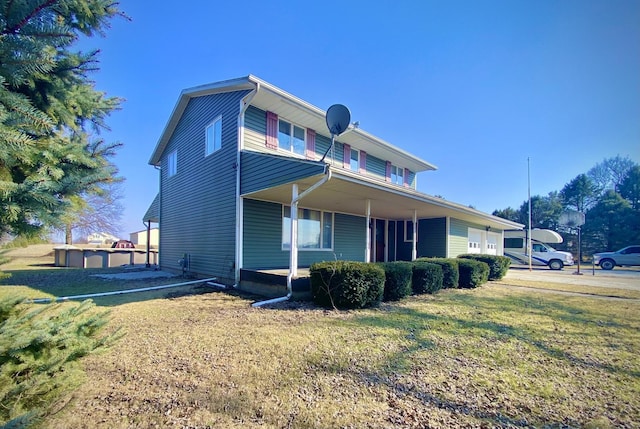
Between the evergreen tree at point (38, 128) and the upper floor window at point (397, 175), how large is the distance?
570 inches

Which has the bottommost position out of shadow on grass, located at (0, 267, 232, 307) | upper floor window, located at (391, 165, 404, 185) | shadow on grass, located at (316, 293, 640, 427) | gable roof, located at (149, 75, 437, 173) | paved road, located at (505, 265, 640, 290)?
paved road, located at (505, 265, 640, 290)

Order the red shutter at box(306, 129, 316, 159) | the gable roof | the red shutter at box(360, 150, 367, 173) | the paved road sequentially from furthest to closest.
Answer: the red shutter at box(360, 150, 367, 173)
the paved road
the red shutter at box(306, 129, 316, 159)
the gable roof

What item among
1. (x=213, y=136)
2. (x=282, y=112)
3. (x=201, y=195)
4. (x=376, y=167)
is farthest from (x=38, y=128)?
(x=376, y=167)

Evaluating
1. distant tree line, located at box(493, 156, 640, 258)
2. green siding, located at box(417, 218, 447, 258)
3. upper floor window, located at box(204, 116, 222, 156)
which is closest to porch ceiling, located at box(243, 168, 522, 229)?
green siding, located at box(417, 218, 447, 258)

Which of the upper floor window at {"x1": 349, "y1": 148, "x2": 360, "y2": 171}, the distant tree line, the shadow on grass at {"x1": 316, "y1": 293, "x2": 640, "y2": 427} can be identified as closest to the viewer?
the shadow on grass at {"x1": 316, "y1": 293, "x2": 640, "y2": 427}

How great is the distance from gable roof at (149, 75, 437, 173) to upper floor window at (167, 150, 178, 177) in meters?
0.80

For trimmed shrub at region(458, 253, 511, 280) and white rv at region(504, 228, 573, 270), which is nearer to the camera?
trimmed shrub at region(458, 253, 511, 280)

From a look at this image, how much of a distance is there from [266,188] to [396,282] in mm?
4164

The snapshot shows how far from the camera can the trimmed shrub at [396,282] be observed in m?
7.37

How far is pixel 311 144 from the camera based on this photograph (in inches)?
438

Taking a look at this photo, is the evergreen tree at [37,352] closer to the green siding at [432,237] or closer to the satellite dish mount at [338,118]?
the satellite dish mount at [338,118]

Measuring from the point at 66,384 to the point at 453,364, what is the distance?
12.9 ft

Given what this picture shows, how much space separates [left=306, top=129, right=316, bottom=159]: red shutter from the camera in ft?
36.1

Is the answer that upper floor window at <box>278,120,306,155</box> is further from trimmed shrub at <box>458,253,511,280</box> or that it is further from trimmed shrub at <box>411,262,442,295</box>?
trimmed shrub at <box>458,253,511,280</box>
